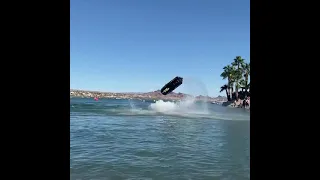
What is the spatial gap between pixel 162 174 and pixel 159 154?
4140mm

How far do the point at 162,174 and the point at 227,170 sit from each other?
2476 millimetres
